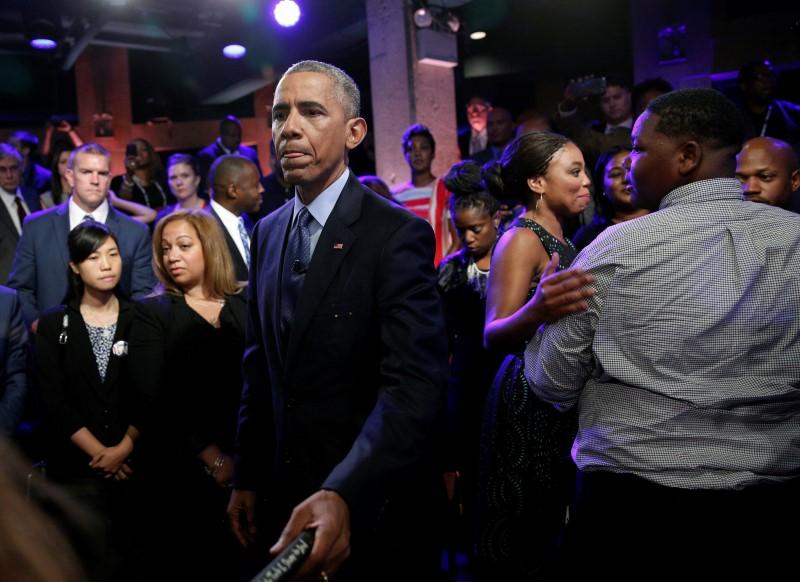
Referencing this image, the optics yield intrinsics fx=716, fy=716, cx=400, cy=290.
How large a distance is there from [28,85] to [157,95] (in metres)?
2.31

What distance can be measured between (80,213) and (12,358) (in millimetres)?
1245

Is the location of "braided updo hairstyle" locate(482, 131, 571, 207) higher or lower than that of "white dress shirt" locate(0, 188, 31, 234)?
lower

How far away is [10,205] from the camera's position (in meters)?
5.38

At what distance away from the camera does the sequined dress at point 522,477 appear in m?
2.50

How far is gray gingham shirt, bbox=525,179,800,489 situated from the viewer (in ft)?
5.53

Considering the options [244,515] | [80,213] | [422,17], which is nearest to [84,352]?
[80,213]

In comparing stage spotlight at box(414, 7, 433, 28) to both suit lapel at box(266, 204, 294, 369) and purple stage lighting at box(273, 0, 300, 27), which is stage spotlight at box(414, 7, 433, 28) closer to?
purple stage lighting at box(273, 0, 300, 27)

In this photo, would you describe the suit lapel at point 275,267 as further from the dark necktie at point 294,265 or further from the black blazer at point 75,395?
the black blazer at point 75,395

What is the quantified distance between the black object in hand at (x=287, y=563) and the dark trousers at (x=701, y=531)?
3.18 ft

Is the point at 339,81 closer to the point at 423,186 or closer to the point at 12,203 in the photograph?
the point at 423,186

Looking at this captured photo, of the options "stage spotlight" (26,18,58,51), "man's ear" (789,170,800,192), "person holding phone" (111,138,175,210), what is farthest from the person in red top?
"stage spotlight" (26,18,58,51)

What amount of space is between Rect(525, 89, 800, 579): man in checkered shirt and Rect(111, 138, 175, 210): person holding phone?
5.57 m

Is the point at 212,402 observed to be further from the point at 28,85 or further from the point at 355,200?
the point at 28,85

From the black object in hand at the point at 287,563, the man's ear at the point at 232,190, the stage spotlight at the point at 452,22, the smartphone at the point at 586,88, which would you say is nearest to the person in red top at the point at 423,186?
the smartphone at the point at 586,88
